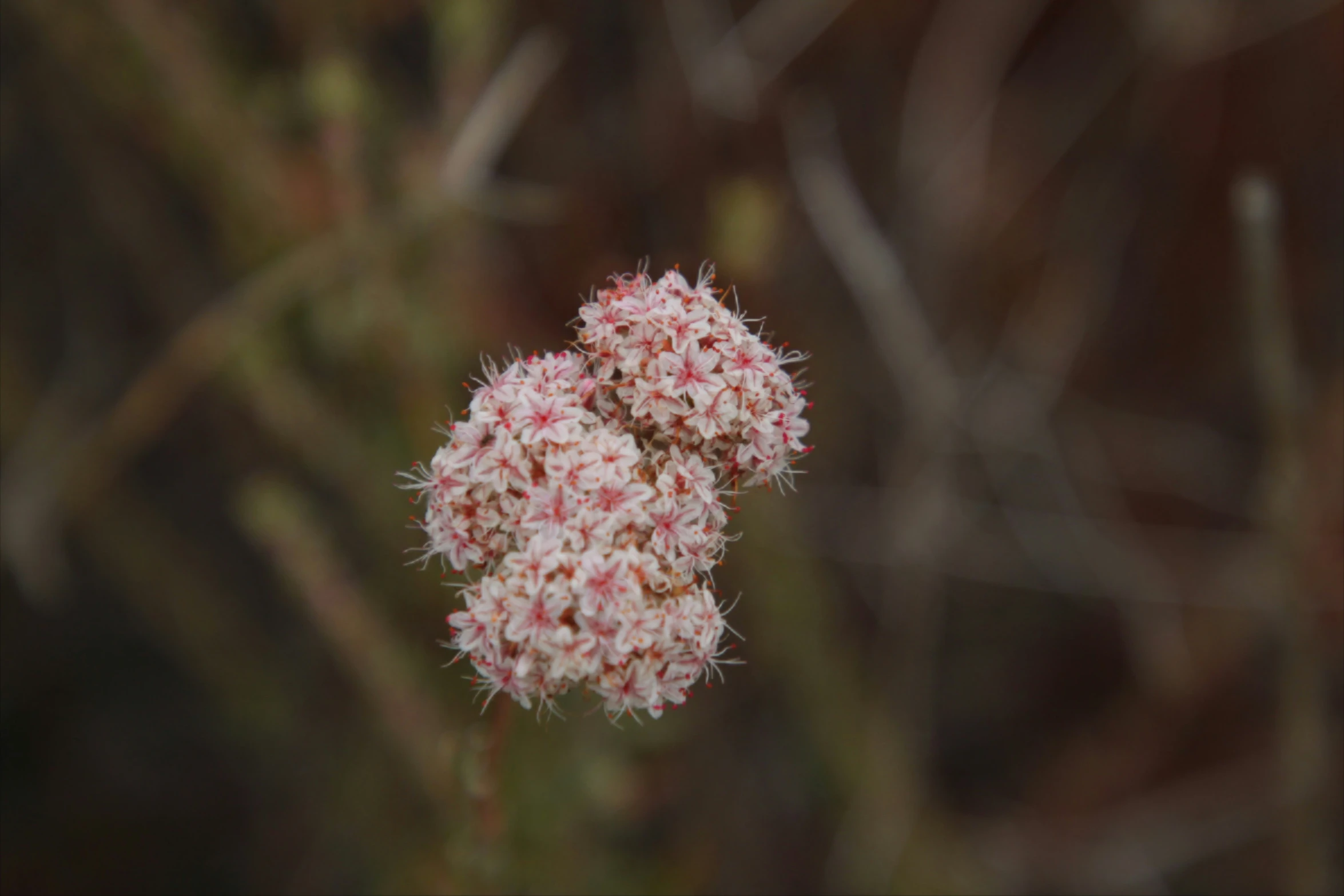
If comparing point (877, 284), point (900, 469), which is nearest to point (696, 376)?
point (877, 284)

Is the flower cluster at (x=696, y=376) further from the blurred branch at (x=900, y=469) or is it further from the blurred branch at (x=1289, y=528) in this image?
the blurred branch at (x=900, y=469)

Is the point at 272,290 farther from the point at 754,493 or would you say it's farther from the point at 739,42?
the point at 739,42

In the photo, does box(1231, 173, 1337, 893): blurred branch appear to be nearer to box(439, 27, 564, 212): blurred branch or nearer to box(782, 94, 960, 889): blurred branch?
box(782, 94, 960, 889): blurred branch

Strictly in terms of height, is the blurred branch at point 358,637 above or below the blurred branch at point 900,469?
below

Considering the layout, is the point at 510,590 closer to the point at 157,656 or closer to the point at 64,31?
the point at 64,31


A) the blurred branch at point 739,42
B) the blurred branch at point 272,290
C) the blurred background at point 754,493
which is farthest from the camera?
the blurred branch at point 739,42

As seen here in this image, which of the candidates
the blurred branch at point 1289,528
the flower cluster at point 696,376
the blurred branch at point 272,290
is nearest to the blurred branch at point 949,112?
the blurred branch at point 1289,528

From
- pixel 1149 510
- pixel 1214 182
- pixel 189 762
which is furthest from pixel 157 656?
pixel 1214 182
